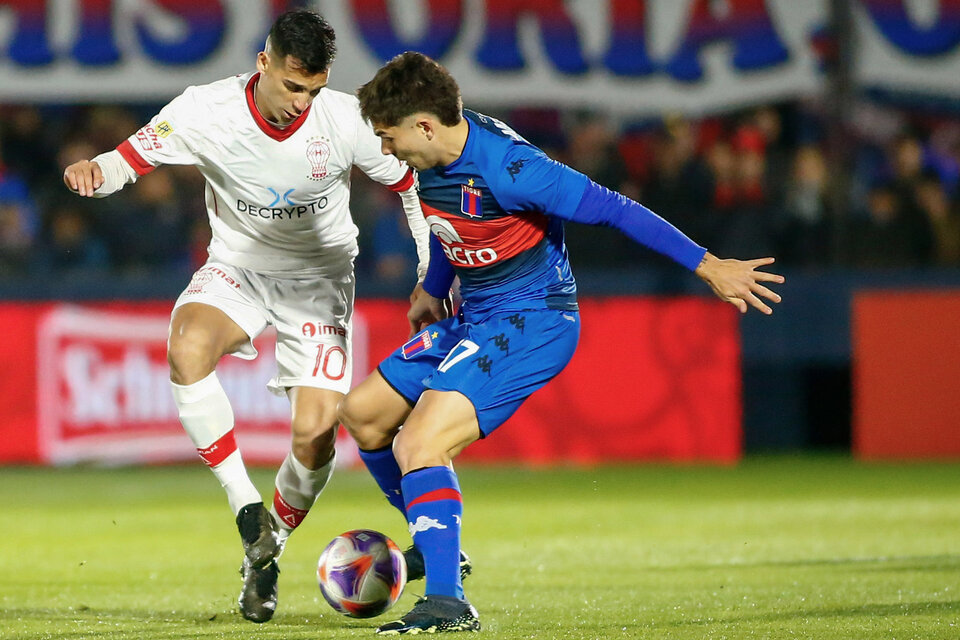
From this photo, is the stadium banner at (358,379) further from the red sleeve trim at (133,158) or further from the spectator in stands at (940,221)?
the red sleeve trim at (133,158)

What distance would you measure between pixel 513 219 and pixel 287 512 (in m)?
1.92

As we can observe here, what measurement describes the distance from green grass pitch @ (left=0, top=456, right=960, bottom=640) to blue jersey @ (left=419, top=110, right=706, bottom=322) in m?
1.19

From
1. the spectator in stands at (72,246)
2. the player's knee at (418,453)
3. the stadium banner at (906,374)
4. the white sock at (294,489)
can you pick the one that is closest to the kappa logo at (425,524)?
the player's knee at (418,453)

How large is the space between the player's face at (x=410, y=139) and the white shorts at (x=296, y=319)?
1.38 metres

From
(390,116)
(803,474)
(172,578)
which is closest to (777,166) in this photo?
(803,474)

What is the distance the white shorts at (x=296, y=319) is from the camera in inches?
248

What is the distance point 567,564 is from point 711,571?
0.76 metres

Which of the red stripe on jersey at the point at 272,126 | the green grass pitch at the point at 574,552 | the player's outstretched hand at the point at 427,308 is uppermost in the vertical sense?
the red stripe on jersey at the point at 272,126

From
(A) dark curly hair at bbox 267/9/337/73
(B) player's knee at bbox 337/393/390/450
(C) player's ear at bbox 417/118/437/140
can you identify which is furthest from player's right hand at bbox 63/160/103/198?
(C) player's ear at bbox 417/118/437/140

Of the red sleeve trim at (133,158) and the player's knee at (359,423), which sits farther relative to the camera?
the red sleeve trim at (133,158)

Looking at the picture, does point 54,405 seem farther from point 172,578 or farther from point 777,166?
point 777,166

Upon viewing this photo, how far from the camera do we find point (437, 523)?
5090 mm

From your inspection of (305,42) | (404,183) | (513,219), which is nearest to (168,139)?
(305,42)

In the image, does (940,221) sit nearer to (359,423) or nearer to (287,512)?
(287,512)
